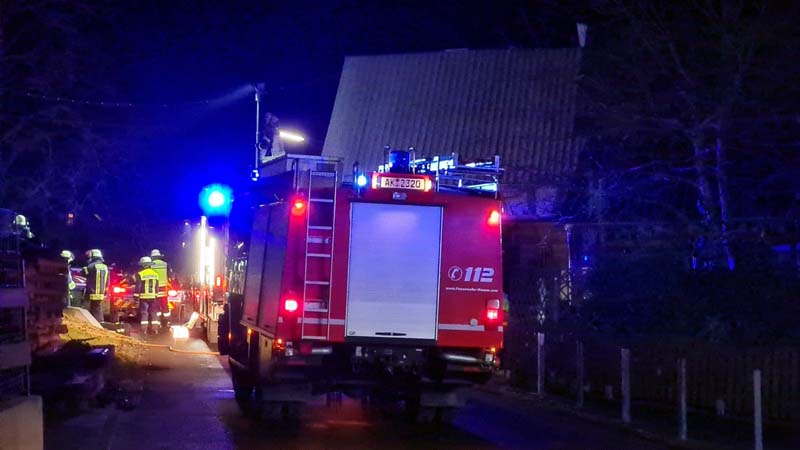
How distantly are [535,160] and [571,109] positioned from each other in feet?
4.88

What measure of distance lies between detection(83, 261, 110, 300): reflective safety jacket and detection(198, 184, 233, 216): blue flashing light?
27.8ft

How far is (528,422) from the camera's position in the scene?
507 inches

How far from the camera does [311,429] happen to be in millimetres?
11633

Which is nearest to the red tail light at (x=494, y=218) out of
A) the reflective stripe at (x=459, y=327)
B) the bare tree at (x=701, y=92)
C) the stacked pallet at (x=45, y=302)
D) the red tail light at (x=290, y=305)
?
the reflective stripe at (x=459, y=327)

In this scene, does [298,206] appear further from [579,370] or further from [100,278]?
[100,278]

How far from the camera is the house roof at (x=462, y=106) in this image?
23781 millimetres

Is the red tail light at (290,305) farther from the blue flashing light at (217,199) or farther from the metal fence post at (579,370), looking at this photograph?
the metal fence post at (579,370)

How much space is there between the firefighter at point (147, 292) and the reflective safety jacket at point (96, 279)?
2.59ft

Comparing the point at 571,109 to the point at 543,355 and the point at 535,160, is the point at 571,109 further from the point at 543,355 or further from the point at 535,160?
the point at 543,355

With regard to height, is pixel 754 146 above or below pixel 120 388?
above

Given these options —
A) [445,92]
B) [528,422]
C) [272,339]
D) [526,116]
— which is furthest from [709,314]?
[445,92]

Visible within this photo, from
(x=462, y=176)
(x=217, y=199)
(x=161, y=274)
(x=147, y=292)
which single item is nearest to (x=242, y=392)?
(x=217, y=199)

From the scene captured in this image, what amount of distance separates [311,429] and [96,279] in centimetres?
1321

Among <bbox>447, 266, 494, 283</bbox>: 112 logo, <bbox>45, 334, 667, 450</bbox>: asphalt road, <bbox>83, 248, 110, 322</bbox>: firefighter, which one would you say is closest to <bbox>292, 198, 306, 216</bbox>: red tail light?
<bbox>447, 266, 494, 283</bbox>: 112 logo
